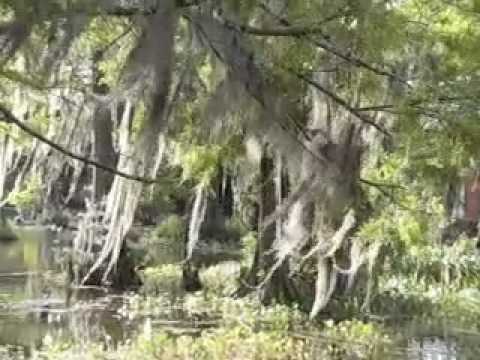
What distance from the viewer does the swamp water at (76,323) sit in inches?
347

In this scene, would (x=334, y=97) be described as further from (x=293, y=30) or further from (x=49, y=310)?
(x=49, y=310)

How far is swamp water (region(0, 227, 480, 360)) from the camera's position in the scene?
8812 mm

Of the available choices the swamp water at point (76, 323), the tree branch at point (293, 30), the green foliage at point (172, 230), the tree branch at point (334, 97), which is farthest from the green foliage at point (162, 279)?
the tree branch at point (293, 30)

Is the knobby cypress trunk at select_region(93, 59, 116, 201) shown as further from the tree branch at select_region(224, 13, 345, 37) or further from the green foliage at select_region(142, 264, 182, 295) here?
the green foliage at select_region(142, 264, 182, 295)

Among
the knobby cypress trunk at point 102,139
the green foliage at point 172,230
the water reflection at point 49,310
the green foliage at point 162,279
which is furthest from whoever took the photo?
the green foliage at point 172,230

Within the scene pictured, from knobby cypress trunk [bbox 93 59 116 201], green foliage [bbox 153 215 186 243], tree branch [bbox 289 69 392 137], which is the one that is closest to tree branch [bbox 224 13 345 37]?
tree branch [bbox 289 69 392 137]

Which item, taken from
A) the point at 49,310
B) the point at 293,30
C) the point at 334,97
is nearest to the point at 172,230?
the point at 49,310

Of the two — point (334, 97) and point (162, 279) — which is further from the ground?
point (334, 97)

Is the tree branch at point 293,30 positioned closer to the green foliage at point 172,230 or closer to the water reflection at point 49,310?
the water reflection at point 49,310

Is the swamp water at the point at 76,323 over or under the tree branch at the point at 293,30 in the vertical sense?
under

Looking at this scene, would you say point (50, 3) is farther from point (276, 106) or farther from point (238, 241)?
point (238, 241)

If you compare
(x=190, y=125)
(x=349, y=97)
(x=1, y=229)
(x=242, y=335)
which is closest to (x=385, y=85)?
(x=349, y=97)

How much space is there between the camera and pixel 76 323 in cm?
1002

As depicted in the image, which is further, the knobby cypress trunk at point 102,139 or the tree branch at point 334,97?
the knobby cypress trunk at point 102,139
